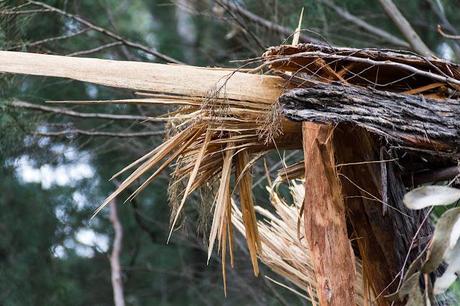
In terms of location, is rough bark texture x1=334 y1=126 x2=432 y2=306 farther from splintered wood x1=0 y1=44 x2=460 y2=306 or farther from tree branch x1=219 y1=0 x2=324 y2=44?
tree branch x1=219 y1=0 x2=324 y2=44

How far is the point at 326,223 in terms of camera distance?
2.03 metres

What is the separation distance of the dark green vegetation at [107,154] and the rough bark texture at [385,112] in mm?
2275

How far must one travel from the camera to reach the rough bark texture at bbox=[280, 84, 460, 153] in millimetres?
1983

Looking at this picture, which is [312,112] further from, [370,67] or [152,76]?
[152,76]

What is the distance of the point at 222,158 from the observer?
87.9 inches

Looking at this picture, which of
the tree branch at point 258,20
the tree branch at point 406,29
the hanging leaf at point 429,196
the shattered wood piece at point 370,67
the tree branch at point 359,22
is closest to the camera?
the hanging leaf at point 429,196

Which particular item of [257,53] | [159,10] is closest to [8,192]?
[159,10]

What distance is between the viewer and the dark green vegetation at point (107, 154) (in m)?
4.82

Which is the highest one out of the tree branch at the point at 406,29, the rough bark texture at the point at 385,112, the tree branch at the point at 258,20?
the tree branch at the point at 258,20

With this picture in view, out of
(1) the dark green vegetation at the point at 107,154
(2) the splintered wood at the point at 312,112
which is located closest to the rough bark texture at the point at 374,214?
(2) the splintered wood at the point at 312,112

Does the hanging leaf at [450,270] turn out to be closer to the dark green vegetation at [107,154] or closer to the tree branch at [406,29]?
the dark green vegetation at [107,154]

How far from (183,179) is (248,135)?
0.31 m

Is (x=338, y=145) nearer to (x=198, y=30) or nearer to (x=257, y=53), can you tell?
(x=257, y=53)

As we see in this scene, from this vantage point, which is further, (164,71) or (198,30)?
(198,30)
